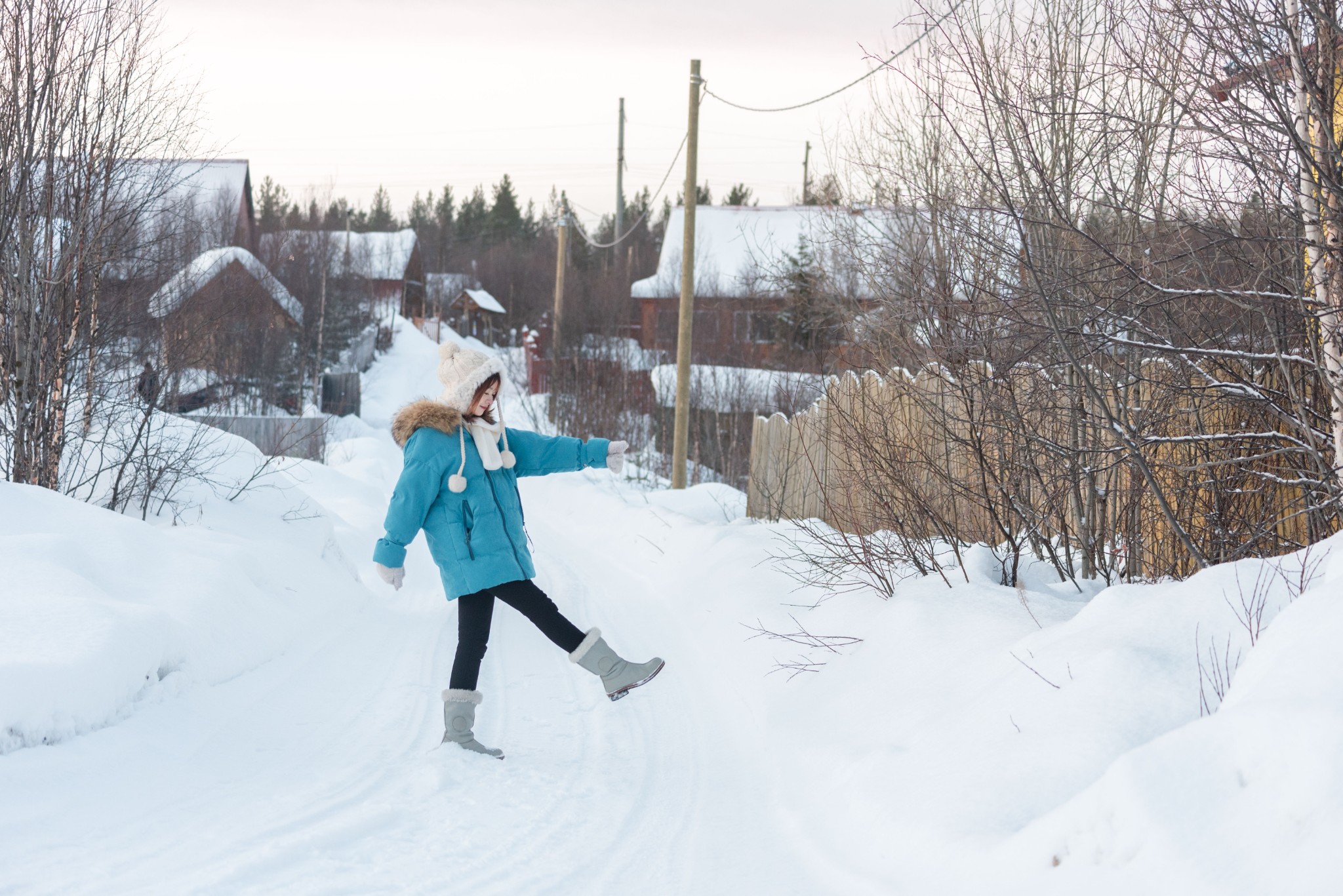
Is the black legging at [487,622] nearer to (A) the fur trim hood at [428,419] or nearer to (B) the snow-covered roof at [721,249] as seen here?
(A) the fur trim hood at [428,419]

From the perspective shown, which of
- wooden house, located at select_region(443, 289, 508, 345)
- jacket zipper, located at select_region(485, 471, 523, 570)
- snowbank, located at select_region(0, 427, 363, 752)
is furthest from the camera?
wooden house, located at select_region(443, 289, 508, 345)

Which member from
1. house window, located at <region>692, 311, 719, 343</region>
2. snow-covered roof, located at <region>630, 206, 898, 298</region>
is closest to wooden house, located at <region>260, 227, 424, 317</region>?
snow-covered roof, located at <region>630, 206, 898, 298</region>

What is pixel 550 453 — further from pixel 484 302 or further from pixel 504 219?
pixel 504 219

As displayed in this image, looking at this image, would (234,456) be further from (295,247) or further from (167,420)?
(295,247)

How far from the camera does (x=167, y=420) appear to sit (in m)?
8.30

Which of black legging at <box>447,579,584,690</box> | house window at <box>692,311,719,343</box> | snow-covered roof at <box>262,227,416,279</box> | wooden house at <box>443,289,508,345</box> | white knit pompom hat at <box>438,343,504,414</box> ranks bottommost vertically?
black legging at <box>447,579,584,690</box>

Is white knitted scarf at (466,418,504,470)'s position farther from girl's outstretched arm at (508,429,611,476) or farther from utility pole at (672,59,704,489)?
utility pole at (672,59,704,489)

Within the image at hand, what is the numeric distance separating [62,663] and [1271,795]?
160 inches

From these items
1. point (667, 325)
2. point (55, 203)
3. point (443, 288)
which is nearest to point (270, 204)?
point (443, 288)

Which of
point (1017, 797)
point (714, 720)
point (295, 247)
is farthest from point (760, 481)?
point (295, 247)

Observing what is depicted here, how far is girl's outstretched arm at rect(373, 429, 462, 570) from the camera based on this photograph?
4.37 m

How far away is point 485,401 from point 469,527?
1.99 feet

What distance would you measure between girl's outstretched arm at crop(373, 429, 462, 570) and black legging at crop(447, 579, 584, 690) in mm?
366

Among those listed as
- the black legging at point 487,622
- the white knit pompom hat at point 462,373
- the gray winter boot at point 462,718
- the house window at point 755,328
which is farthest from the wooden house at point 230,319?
the house window at point 755,328
